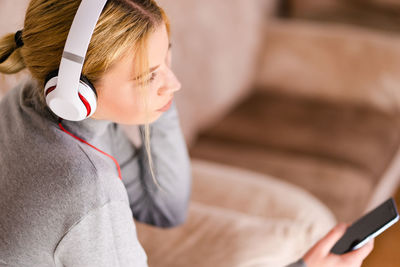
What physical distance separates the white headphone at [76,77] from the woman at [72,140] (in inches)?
0.8

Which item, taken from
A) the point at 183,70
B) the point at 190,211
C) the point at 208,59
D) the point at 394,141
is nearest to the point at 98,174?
the point at 190,211

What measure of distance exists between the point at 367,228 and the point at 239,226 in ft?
1.03

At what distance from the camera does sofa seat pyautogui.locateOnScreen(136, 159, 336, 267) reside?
3.26 ft

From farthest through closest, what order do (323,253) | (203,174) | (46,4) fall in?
(203,174)
(323,253)
(46,4)

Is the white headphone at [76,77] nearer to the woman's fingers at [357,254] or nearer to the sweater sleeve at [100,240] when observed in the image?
the sweater sleeve at [100,240]

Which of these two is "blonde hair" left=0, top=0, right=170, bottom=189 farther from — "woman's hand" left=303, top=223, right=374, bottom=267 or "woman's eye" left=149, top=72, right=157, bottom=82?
"woman's hand" left=303, top=223, right=374, bottom=267

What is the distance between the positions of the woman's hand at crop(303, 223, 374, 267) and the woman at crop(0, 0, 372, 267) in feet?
0.99

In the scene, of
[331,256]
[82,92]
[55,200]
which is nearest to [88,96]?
[82,92]

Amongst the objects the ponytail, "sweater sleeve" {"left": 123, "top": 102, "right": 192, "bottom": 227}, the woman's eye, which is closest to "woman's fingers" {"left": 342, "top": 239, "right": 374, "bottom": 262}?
"sweater sleeve" {"left": 123, "top": 102, "right": 192, "bottom": 227}

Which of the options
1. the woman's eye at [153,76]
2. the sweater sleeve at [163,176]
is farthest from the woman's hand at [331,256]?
the woman's eye at [153,76]

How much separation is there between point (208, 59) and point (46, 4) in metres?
1.10

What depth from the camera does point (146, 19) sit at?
0.64 m

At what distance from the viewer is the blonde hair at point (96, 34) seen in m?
0.61

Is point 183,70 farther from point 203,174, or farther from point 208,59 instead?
point 203,174
